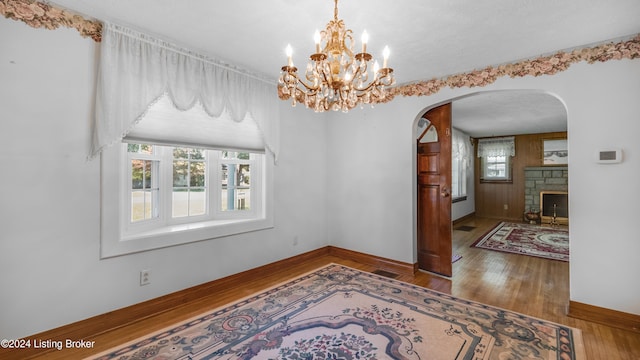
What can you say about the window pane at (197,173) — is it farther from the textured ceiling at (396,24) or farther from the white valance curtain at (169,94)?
the textured ceiling at (396,24)

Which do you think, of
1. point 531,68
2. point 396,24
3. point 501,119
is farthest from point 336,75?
point 501,119

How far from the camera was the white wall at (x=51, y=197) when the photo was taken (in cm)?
188

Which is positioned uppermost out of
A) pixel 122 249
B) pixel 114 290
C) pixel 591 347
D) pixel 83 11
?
pixel 83 11

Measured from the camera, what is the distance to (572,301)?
2.57 metres

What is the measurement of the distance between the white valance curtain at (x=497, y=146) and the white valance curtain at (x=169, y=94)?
7.12 metres

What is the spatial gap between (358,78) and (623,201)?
8.42 ft

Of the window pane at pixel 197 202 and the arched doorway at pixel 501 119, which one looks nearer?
the window pane at pixel 197 202

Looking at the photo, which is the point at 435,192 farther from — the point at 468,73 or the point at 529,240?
the point at 529,240

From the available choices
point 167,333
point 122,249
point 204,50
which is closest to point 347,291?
point 167,333

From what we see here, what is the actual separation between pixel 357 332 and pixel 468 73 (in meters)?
2.98

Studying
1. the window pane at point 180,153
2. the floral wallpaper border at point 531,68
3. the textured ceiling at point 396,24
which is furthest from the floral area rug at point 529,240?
the window pane at point 180,153

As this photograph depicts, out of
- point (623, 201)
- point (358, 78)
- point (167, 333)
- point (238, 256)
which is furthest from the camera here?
point (238, 256)

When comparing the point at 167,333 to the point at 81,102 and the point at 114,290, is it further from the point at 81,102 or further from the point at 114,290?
the point at 81,102

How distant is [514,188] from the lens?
25.6 ft
